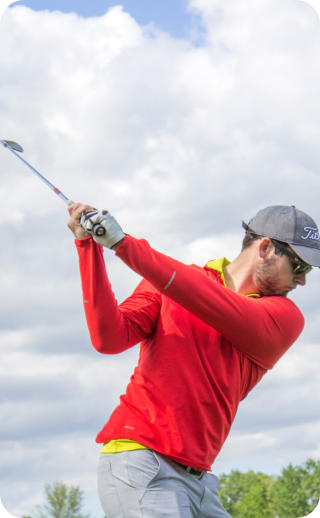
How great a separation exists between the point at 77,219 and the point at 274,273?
3.80 ft

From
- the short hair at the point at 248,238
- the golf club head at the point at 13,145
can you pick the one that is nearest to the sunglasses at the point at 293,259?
the short hair at the point at 248,238

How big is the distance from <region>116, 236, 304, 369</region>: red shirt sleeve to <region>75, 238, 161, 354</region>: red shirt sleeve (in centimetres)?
29

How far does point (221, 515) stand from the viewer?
3900 mm

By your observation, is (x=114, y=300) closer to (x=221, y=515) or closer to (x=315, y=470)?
(x=221, y=515)

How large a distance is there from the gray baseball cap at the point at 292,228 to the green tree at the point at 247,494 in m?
62.9

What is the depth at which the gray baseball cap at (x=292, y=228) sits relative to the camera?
4.03 meters

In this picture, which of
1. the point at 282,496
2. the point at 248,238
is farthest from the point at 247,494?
the point at 248,238

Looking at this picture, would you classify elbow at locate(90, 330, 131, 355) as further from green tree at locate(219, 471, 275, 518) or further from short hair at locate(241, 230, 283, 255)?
green tree at locate(219, 471, 275, 518)

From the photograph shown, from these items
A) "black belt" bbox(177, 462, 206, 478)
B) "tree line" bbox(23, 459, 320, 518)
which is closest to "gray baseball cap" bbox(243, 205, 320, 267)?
"black belt" bbox(177, 462, 206, 478)

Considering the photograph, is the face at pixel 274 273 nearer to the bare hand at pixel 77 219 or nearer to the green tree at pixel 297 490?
the bare hand at pixel 77 219

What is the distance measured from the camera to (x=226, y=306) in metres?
3.59

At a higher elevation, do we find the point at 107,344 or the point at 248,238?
the point at 248,238

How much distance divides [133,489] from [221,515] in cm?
66

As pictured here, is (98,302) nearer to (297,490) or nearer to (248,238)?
(248,238)
